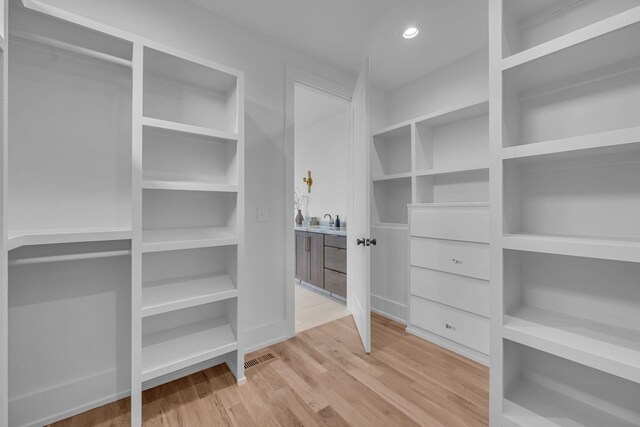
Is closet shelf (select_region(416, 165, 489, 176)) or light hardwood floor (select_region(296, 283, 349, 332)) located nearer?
closet shelf (select_region(416, 165, 489, 176))

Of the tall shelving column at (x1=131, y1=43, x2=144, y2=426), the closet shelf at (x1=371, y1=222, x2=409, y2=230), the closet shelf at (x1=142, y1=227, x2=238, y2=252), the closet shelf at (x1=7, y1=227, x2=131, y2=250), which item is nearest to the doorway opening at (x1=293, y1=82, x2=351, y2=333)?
the closet shelf at (x1=371, y1=222, x2=409, y2=230)

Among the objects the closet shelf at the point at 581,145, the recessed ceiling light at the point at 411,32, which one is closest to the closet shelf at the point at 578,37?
the closet shelf at the point at 581,145

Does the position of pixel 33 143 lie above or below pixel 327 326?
above

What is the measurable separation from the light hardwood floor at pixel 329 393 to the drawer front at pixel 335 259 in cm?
117

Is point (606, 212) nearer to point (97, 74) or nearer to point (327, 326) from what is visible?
point (327, 326)

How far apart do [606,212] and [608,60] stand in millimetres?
689

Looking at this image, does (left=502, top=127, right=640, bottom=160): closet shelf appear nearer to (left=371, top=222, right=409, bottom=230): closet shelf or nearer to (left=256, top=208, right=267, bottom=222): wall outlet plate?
(left=371, top=222, right=409, bottom=230): closet shelf

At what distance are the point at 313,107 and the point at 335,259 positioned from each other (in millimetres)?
2173

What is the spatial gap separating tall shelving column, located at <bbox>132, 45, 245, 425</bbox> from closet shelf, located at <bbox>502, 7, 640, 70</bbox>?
1.54 metres

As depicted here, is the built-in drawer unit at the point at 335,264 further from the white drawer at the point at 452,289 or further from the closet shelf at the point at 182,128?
the closet shelf at the point at 182,128

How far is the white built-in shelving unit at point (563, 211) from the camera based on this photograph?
3.81 ft

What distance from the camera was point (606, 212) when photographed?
128 centimetres

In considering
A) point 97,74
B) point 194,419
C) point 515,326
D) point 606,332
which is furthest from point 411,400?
point 97,74

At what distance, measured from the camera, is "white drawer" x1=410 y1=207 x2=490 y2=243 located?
6.73 ft
